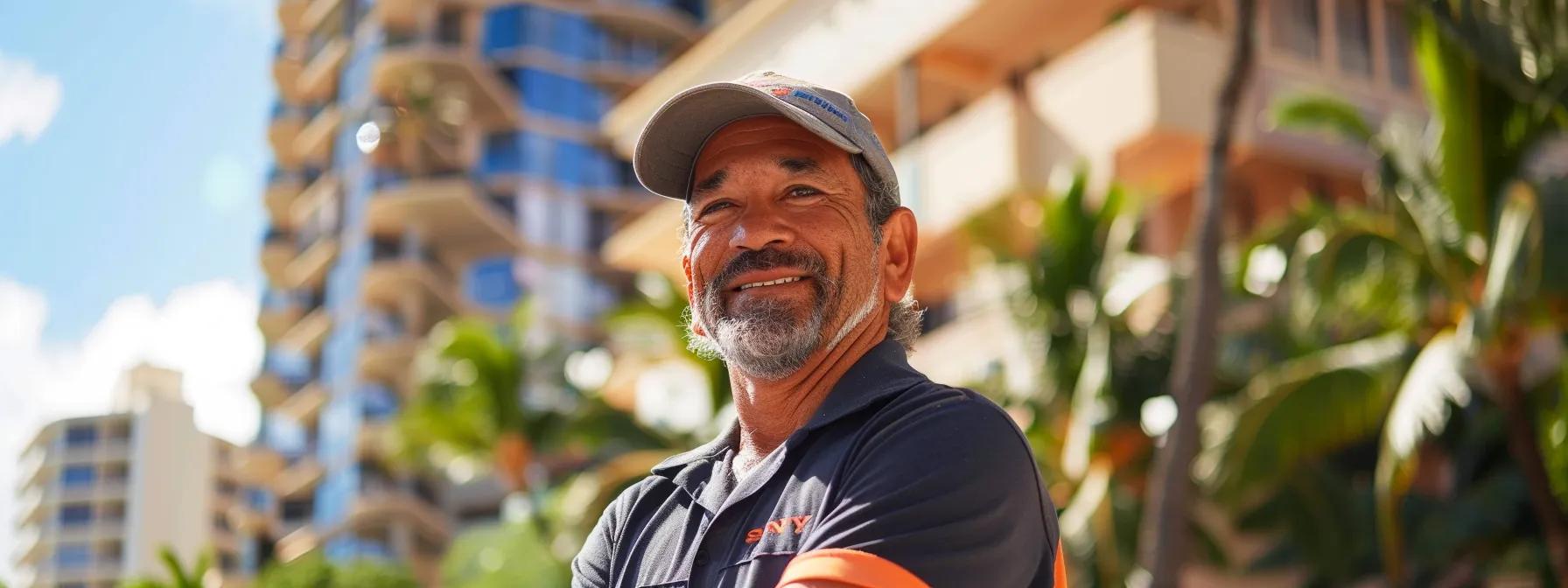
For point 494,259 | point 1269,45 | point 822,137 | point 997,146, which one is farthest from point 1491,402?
point 494,259

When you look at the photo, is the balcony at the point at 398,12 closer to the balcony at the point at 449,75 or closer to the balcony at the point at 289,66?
the balcony at the point at 449,75

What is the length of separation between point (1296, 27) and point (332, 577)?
89.3 ft

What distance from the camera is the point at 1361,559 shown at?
2514 centimetres

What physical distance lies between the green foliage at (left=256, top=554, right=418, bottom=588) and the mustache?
42122 mm

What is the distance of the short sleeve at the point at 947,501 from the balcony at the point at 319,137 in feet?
233

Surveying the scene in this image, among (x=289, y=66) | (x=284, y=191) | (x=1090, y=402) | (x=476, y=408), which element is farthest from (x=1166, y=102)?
(x=289, y=66)

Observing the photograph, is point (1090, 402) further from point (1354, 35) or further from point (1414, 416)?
point (1354, 35)

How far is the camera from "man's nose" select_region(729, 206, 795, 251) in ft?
9.10

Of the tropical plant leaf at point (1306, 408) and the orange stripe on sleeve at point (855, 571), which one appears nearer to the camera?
the orange stripe on sleeve at point (855, 571)

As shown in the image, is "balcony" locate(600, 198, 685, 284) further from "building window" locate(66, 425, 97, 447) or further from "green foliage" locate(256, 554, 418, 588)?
"building window" locate(66, 425, 97, 447)

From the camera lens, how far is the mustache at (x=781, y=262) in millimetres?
2773

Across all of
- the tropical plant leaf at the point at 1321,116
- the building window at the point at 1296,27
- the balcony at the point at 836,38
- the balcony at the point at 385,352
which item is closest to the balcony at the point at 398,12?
the balcony at the point at 385,352

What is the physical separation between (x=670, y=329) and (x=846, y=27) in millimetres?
5059

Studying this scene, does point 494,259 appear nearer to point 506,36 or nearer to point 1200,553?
point 506,36
